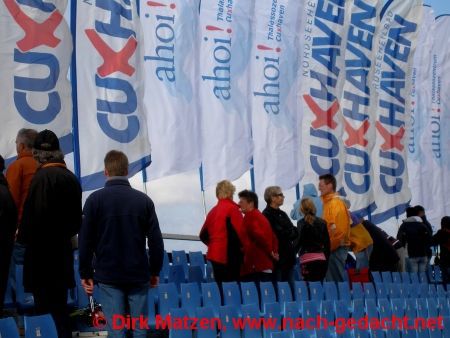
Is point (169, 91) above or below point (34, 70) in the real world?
below

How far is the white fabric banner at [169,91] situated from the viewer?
1246cm

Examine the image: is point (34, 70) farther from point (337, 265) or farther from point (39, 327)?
point (39, 327)

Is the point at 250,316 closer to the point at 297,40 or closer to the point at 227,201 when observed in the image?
the point at 227,201

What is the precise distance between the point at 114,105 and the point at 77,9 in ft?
4.01

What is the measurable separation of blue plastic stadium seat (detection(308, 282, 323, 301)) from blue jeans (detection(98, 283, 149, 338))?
3.92 m

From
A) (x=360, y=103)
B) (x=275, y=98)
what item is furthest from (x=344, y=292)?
(x=360, y=103)

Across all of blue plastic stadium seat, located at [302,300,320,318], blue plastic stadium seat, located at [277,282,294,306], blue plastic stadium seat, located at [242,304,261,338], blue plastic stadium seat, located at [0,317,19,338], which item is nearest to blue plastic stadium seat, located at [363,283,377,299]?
A: blue plastic stadium seat, located at [277,282,294,306]

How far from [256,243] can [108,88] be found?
2897mm

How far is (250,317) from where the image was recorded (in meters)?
7.33

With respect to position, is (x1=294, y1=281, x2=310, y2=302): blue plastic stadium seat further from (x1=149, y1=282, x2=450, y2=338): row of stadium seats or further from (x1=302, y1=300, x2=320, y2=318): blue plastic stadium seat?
(x1=302, y1=300, x2=320, y2=318): blue plastic stadium seat

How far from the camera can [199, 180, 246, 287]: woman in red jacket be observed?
9570 millimetres

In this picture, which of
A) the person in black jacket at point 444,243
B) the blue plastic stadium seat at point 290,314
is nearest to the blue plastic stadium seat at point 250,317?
the blue plastic stadium seat at point 290,314

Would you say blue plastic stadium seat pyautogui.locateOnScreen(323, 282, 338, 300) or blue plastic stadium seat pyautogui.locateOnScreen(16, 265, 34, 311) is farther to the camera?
Answer: blue plastic stadium seat pyautogui.locateOnScreen(323, 282, 338, 300)

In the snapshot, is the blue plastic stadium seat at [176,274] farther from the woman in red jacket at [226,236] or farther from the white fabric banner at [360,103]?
the white fabric banner at [360,103]
